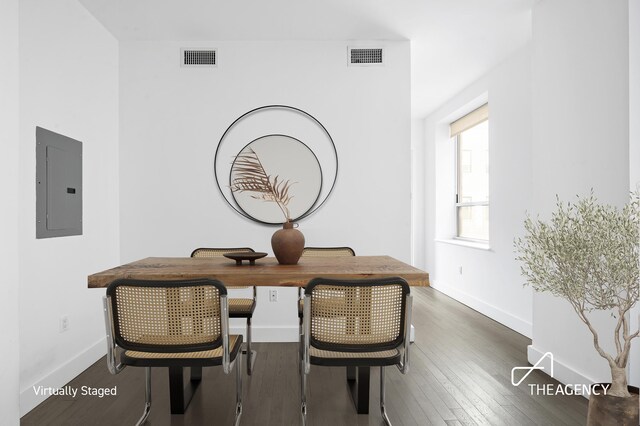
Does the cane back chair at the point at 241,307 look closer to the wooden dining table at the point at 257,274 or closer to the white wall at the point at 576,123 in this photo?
the wooden dining table at the point at 257,274

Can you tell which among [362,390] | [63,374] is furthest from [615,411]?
[63,374]

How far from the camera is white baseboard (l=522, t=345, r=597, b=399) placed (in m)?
2.59

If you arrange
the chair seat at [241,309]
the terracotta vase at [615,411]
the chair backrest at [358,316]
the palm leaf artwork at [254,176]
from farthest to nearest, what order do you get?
the palm leaf artwork at [254,176], the chair seat at [241,309], the chair backrest at [358,316], the terracotta vase at [615,411]

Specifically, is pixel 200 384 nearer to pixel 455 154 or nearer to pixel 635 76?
pixel 635 76

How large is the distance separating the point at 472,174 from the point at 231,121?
345 cm

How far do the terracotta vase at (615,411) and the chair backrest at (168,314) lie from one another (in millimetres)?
1614

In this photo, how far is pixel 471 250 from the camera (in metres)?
5.18

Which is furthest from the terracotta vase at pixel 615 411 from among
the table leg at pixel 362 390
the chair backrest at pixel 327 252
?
the chair backrest at pixel 327 252

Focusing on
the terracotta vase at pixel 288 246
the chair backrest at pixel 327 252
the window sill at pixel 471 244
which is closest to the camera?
the terracotta vase at pixel 288 246

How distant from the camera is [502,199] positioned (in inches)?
177

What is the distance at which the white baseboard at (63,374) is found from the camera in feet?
7.86

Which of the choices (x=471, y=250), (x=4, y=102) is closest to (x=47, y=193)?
(x=4, y=102)

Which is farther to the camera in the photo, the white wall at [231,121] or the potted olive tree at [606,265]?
the white wall at [231,121]

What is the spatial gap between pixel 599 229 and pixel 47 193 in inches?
122
